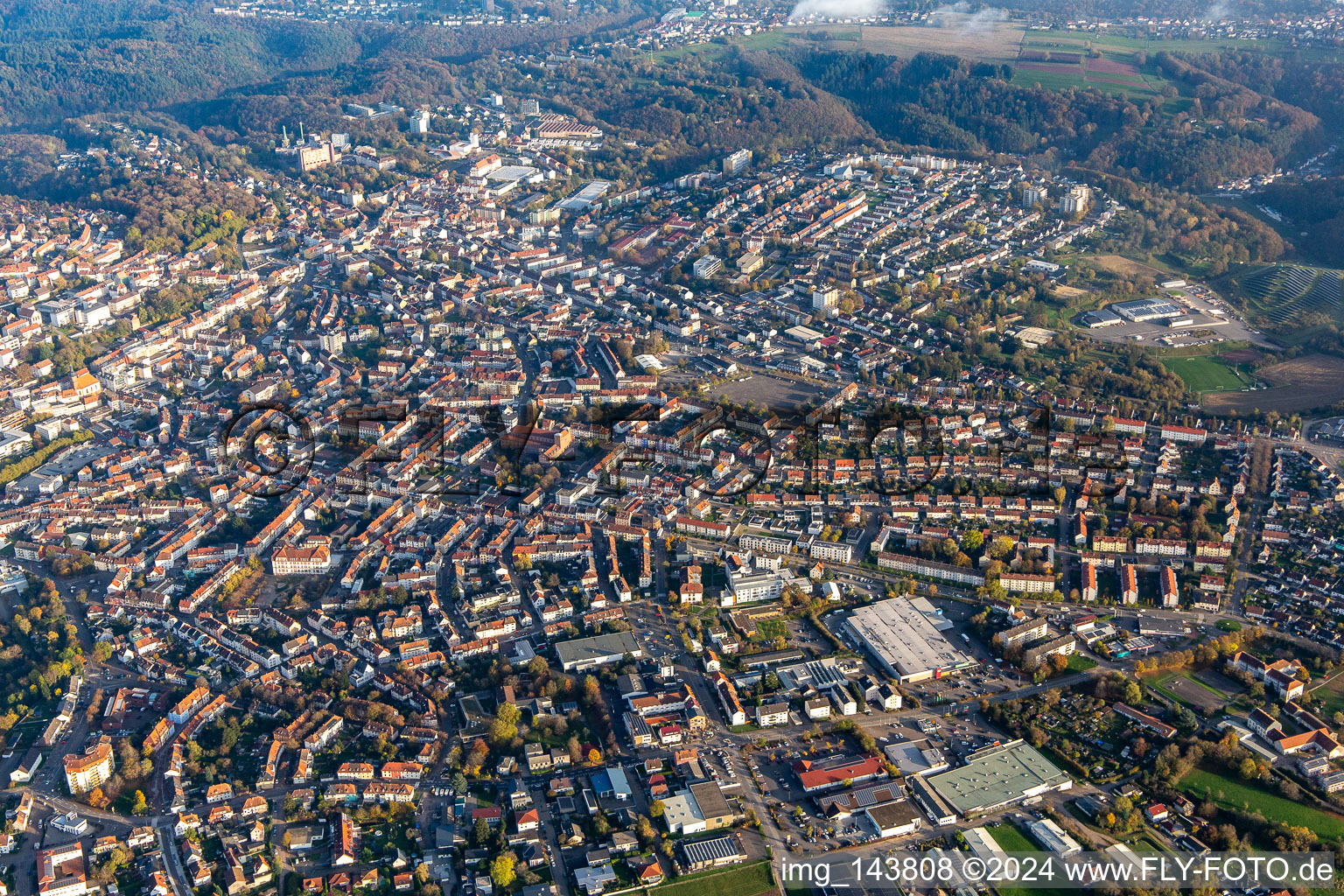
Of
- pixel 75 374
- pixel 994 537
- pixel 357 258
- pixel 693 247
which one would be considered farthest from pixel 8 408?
pixel 994 537

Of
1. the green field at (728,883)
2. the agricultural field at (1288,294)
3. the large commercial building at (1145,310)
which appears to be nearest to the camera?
the green field at (728,883)

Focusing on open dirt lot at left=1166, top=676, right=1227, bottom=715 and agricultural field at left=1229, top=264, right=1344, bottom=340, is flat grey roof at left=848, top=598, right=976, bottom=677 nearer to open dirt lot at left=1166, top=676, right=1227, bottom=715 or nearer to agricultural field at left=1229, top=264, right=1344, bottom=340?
open dirt lot at left=1166, top=676, right=1227, bottom=715

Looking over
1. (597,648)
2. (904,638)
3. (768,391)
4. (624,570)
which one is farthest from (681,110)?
(597,648)

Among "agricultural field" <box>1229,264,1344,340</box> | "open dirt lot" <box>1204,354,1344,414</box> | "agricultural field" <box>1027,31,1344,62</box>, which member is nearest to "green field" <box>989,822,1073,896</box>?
"open dirt lot" <box>1204,354,1344,414</box>

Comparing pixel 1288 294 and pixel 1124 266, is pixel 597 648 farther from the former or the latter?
pixel 1288 294

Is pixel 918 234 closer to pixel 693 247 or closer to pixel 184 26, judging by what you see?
pixel 693 247

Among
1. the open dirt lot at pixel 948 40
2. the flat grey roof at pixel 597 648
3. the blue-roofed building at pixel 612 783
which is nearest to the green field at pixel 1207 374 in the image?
the flat grey roof at pixel 597 648

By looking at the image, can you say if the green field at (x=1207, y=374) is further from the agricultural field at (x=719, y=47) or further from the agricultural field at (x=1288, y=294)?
the agricultural field at (x=719, y=47)
